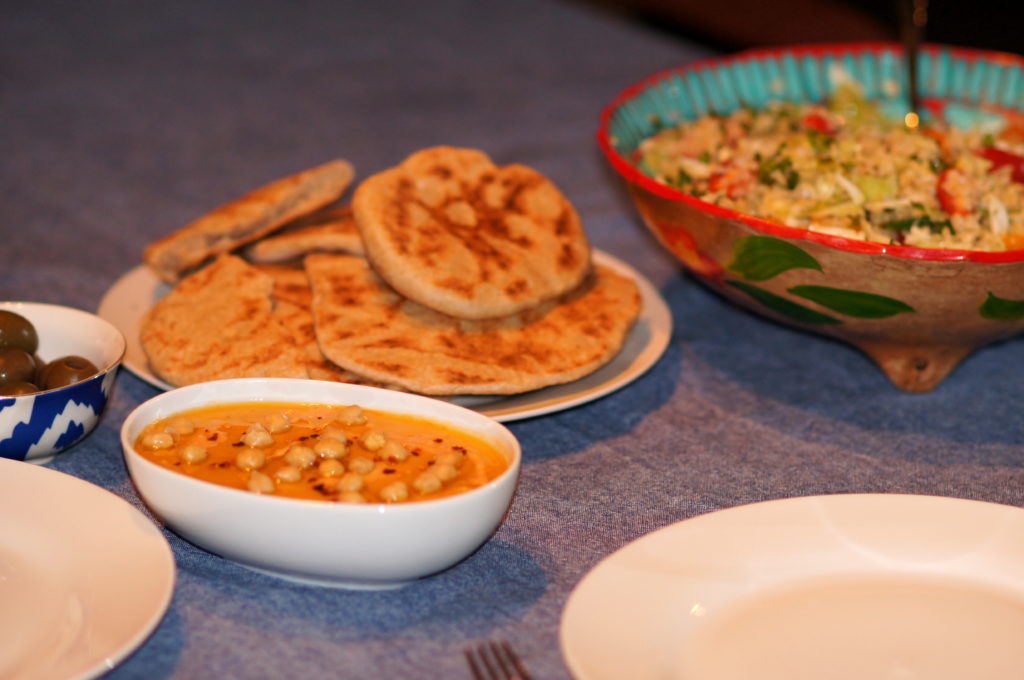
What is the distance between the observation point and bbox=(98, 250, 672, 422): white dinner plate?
2.10m

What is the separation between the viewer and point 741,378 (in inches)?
97.2

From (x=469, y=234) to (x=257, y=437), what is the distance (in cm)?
83

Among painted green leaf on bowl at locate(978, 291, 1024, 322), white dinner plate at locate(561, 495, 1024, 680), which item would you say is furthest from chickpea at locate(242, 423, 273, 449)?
painted green leaf on bowl at locate(978, 291, 1024, 322)

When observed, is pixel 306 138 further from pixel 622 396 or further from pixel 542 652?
pixel 542 652

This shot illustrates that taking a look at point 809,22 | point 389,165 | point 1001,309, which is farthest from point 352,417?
point 809,22

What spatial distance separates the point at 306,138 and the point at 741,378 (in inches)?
80.5

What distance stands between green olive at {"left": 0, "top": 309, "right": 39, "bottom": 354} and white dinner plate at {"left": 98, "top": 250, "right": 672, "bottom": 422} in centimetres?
18

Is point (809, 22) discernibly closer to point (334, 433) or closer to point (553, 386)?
point (553, 386)

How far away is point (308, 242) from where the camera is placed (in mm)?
2453

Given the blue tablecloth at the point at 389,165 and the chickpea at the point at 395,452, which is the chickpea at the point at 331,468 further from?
the blue tablecloth at the point at 389,165

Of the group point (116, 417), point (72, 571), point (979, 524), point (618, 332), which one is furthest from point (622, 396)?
point (72, 571)

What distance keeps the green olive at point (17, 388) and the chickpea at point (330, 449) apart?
659 millimetres

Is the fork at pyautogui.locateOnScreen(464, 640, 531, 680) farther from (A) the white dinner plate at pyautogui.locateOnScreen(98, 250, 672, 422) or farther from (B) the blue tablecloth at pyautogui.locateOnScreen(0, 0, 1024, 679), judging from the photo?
(A) the white dinner plate at pyautogui.locateOnScreen(98, 250, 672, 422)

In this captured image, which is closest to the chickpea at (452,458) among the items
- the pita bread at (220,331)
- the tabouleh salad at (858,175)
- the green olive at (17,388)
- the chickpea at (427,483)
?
the chickpea at (427,483)
